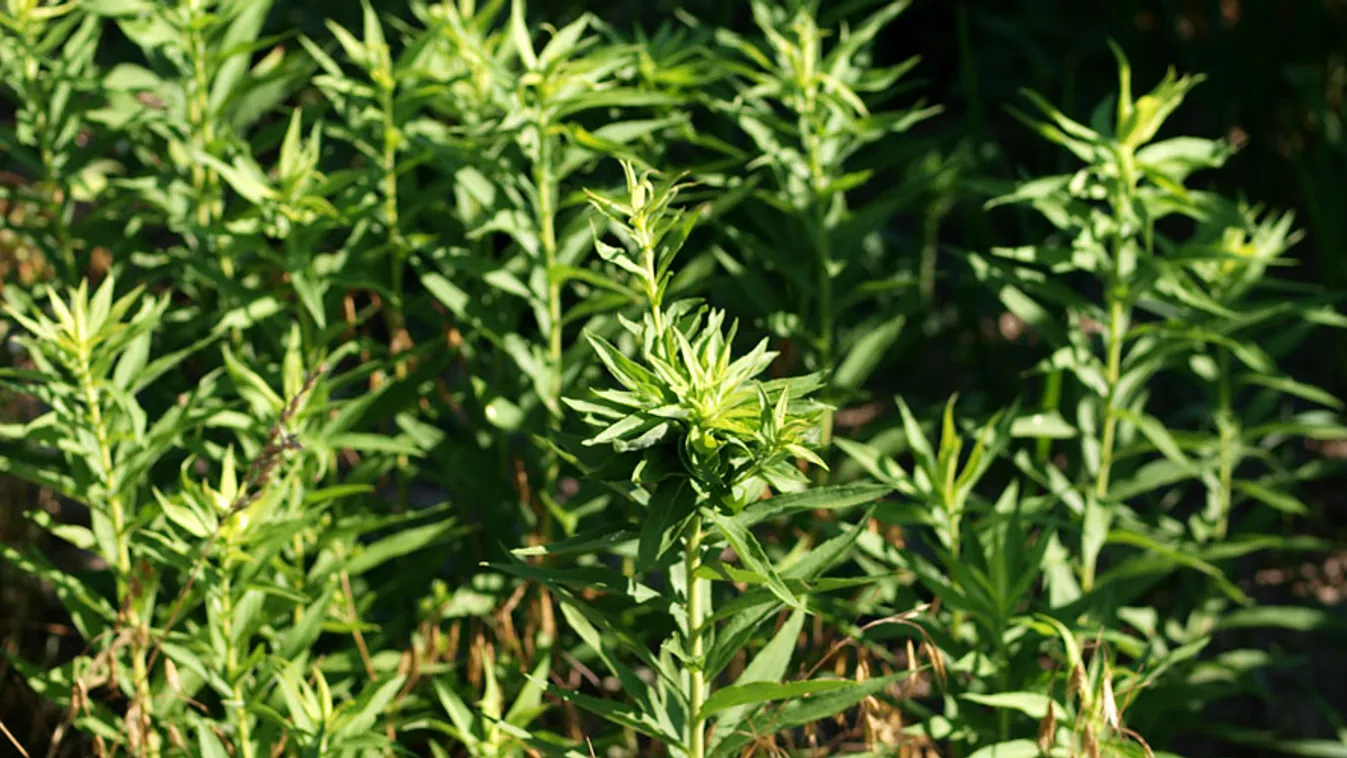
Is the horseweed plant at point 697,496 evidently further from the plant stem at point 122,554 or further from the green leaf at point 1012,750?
the plant stem at point 122,554

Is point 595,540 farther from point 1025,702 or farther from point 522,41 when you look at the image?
point 522,41

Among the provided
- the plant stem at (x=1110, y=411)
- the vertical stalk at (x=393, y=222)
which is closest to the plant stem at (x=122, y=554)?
the vertical stalk at (x=393, y=222)

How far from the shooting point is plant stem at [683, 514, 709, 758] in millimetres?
1729

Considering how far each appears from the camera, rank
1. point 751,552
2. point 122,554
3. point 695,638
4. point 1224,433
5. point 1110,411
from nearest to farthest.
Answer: point 751,552
point 695,638
point 122,554
point 1110,411
point 1224,433

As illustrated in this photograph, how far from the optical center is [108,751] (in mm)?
2148

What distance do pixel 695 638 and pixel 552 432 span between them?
0.95ft

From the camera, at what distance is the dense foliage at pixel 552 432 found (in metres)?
1.88

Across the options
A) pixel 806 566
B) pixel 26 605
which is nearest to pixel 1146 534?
pixel 806 566

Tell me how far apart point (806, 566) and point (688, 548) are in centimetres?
15

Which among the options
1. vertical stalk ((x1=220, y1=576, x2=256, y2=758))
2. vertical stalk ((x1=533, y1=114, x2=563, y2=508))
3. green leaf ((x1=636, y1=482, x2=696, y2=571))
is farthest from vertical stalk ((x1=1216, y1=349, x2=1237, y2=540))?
vertical stalk ((x1=220, y1=576, x2=256, y2=758))

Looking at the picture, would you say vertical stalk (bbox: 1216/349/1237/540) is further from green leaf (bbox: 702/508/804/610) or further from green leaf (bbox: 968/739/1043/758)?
green leaf (bbox: 702/508/804/610)

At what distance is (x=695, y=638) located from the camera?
69.3 inches

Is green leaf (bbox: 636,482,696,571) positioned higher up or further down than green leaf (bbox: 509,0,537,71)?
further down

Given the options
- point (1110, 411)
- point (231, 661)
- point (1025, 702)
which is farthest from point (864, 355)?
point (231, 661)
